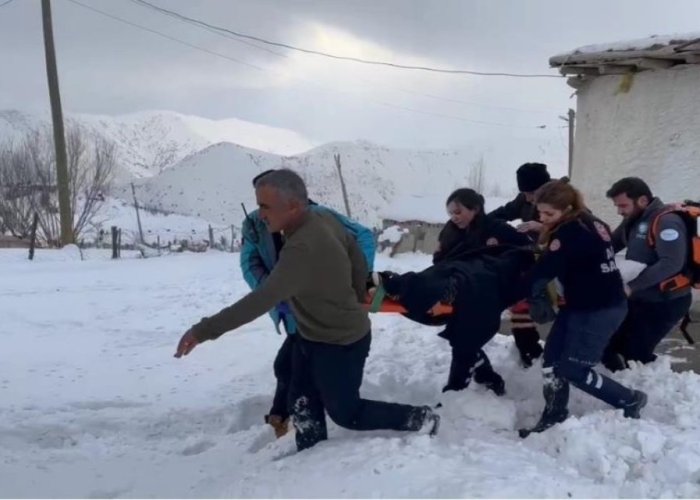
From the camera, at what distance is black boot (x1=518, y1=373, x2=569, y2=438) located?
4.30 m

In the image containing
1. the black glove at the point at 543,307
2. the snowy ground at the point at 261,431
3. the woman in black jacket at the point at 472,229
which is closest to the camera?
the snowy ground at the point at 261,431

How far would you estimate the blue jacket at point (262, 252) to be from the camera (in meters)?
4.47

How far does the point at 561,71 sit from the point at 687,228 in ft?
17.8

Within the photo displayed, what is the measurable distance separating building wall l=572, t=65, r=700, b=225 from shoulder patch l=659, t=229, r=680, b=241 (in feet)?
14.5

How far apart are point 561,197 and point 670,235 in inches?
32.2

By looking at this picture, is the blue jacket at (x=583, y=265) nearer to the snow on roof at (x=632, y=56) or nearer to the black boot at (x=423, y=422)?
the black boot at (x=423, y=422)

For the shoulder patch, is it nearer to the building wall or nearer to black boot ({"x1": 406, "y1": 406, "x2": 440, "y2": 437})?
black boot ({"x1": 406, "y1": 406, "x2": 440, "y2": 437})

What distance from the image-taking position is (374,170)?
81.1m

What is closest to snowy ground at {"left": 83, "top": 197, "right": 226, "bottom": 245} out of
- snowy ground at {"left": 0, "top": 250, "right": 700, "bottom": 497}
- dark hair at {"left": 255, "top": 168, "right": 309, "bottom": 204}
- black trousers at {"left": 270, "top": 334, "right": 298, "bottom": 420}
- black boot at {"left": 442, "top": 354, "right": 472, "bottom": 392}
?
A: snowy ground at {"left": 0, "top": 250, "right": 700, "bottom": 497}

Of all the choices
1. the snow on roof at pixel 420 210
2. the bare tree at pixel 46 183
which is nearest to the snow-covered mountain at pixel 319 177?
the bare tree at pixel 46 183

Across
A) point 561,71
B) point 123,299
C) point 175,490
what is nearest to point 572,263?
point 175,490

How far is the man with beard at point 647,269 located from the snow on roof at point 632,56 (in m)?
4.11

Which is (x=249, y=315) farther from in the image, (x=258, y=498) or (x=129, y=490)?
(x=129, y=490)

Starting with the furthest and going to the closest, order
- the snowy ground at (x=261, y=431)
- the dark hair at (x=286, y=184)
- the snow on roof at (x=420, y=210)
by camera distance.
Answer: the snow on roof at (x=420, y=210), the dark hair at (x=286, y=184), the snowy ground at (x=261, y=431)
